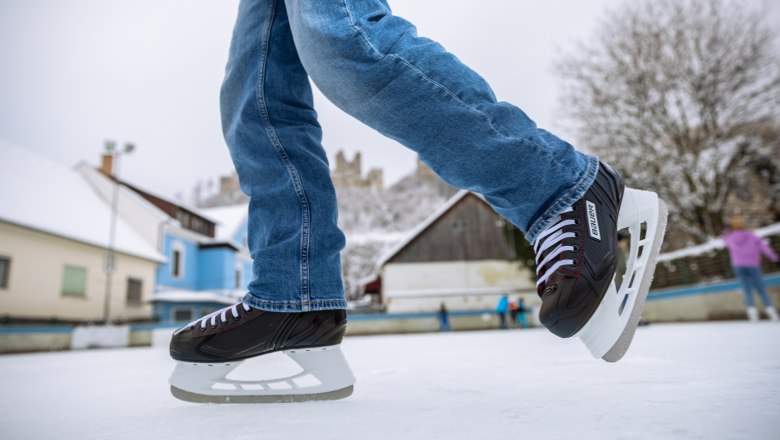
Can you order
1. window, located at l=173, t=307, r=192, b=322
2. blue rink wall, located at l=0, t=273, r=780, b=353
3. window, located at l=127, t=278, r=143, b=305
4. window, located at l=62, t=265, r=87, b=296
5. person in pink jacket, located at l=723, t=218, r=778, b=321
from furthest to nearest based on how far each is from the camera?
window, located at l=173, t=307, r=192, b=322 < window, located at l=127, t=278, r=143, b=305 < window, located at l=62, t=265, r=87, b=296 < blue rink wall, located at l=0, t=273, r=780, b=353 < person in pink jacket, located at l=723, t=218, r=778, b=321

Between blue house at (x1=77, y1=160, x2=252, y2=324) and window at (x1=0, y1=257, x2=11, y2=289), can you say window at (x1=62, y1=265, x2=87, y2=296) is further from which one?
blue house at (x1=77, y1=160, x2=252, y2=324)

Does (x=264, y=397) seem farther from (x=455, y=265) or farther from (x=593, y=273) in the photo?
(x=455, y=265)

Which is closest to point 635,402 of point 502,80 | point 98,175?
point 502,80

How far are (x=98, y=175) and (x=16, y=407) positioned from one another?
19.0m

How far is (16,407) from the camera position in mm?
1004

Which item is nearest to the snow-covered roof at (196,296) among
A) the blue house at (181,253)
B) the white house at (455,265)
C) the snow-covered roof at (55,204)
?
the blue house at (181,253)

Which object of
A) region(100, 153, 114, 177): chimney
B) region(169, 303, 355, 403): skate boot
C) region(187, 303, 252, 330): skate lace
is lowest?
region(169, 303, 355, 403): skate boot

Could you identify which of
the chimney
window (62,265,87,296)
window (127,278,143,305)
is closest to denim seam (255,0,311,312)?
window (62,265,87,296)

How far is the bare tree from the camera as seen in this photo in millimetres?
11328

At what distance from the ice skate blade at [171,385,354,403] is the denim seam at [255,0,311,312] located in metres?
0.17

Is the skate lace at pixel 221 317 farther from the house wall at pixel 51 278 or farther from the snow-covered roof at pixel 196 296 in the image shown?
the snow-covered roof at pixel 196 296

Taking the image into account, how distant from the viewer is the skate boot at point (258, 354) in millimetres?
920

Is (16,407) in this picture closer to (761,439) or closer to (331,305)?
(331,305)

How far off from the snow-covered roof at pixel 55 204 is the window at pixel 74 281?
81 centimetres
